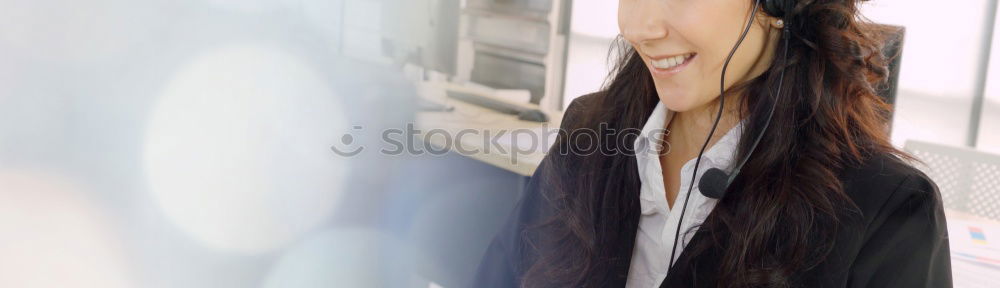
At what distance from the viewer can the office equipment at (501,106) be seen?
7.34ft

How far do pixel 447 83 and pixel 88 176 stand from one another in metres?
1.27

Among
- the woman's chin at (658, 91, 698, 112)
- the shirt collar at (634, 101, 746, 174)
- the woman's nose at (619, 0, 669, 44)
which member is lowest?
the shirt collar at (634, 101, 746, 174)

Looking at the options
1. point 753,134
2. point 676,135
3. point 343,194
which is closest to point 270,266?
point 343,194

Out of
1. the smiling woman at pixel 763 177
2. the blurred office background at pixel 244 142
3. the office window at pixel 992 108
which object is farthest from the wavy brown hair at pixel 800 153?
the office window at pixel 992 108

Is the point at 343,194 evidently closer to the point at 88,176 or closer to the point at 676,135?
the point at 88,176

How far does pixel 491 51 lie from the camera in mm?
2219

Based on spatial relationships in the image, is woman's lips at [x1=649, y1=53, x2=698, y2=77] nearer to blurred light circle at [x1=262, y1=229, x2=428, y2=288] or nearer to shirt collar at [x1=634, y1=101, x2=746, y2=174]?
shirt collar at [x1=634, y1=101, x2=746, y2=174]

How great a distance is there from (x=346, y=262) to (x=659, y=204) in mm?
804

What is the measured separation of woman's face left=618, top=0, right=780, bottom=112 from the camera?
2.80 ft

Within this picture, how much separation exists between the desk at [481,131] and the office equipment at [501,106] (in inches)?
0.6

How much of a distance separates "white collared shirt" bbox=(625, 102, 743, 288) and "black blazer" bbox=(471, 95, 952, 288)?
61 mm

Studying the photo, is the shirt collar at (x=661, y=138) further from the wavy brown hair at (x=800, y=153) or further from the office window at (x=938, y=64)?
the office window at (x=938, y=64)

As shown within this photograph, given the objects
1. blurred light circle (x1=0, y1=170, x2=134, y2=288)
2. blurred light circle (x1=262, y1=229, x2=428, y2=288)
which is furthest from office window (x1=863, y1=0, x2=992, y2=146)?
blurred light circle (x1=0, y1=170, x2=134, y2=288)

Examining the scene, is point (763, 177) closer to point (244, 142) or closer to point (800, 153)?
point (800, 153)
